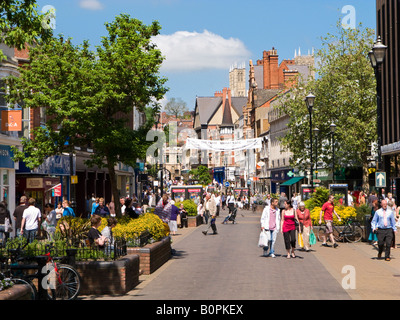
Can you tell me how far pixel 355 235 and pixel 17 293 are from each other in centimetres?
1965

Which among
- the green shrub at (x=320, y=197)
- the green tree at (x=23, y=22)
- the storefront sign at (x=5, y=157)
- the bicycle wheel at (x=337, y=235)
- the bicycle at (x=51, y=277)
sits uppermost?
the green tree at (x=23, y=22)

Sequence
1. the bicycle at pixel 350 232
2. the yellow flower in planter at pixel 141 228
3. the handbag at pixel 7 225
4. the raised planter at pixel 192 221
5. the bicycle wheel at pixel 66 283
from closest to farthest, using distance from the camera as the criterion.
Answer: the bicycle wheel at pixel 66 283, the yellow flower in planter at pixel 141 228, the handbag at pixel 7 225, the bicycle at pixel 350 232, the raised planter at pixel 192 221

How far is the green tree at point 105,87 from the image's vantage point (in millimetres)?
21406

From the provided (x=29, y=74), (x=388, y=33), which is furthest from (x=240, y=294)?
(x=388, y=33)

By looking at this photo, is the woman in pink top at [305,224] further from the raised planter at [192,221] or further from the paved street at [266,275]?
the raised planter at [192,221]

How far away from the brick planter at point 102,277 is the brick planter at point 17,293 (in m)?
3.65

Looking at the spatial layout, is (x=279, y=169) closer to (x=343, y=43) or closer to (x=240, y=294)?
(x=343, y=43)

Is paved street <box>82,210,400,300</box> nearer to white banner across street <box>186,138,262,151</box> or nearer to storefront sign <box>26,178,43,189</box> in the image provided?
storefront sign <box>26,178,43,189</box>

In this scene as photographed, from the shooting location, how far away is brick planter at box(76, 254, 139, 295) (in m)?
13.8

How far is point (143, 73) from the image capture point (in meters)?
21.5

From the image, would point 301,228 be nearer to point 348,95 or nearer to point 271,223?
point 271,223

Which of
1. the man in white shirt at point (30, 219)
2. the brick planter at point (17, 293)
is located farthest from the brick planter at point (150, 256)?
the brick planter at point (17, 293)

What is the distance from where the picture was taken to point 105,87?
21.5 m
